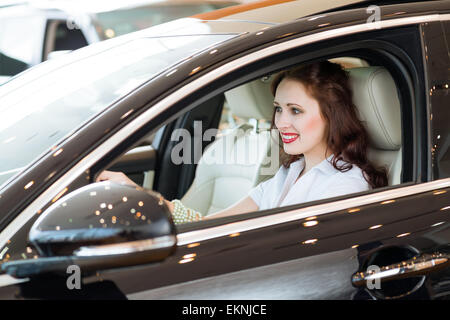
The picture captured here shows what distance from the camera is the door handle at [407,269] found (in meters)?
1.28

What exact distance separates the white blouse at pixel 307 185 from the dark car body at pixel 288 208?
19 cm

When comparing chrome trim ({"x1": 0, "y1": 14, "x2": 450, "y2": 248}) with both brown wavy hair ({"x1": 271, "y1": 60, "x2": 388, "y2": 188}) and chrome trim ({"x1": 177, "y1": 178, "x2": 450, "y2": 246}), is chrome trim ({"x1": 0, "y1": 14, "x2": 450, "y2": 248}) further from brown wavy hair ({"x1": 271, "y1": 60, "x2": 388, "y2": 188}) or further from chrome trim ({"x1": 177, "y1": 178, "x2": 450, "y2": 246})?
brown wavy hair ({"x1": 271, "y1": 60, "x2": 388, "y2": 188})

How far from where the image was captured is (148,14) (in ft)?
28.1

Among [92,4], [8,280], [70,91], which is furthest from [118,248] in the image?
[92,4]

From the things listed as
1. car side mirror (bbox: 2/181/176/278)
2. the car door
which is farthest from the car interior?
car side mirror (bbox: 2/181/176/278)

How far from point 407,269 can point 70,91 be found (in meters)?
0.94

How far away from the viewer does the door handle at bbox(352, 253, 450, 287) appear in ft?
4.21

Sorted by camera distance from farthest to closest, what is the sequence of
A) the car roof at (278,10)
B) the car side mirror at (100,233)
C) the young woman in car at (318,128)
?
the young woman in car at (318,128), the car roof at (278,10), the car side mirror at (100,233)

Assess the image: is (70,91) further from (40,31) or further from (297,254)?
(40,31)

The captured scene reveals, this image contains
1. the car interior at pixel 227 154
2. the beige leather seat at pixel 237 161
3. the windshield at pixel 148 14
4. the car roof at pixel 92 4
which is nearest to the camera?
the car interior at pixel 227 154

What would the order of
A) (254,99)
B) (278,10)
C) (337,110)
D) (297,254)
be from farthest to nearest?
1. (254,99)
2. (337,110)
3. (278,10)
4. (297,254)

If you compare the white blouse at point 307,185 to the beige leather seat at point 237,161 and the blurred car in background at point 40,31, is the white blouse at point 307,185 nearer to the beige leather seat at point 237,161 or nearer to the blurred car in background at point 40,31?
the beige leather seat at point 237,161

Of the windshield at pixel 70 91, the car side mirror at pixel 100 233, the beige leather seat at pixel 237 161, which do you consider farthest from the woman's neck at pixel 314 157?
the car side mirror at pixel 100 233

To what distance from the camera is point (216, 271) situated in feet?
3.99
